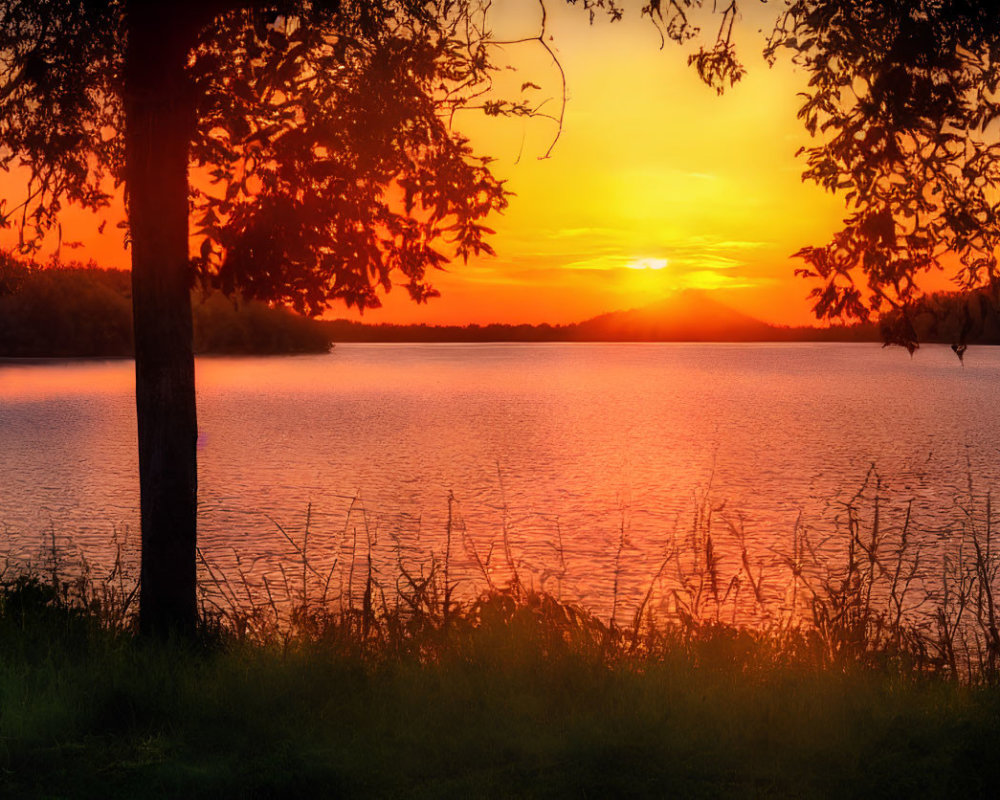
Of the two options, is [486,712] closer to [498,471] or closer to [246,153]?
[246,153]

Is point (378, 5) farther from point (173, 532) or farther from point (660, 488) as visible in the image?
point (660, 488)

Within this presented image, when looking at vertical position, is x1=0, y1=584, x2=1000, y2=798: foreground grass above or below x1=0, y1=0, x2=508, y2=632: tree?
below

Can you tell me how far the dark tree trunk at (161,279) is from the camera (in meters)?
9.66

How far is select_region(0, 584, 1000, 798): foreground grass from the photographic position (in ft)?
21.7

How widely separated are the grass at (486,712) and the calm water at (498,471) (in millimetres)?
3155

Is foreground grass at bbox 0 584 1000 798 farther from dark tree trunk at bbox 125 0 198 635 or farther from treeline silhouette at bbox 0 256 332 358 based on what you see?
treeline silhouette at bbox 0 256 332 358

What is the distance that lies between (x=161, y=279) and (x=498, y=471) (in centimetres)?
2342

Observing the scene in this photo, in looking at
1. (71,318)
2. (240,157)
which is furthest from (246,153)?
(71,318)

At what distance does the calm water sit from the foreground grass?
3580mm

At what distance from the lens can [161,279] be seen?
382 inches

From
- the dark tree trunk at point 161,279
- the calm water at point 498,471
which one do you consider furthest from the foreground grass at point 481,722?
the calm water at point 498,471

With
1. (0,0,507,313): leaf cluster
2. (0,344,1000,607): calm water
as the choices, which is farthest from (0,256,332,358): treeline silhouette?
(0,0,507,313): leaf cluster

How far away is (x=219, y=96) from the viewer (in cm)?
1008

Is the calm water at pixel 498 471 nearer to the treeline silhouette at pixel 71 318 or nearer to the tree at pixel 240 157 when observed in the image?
the tree at pixel 240 157
